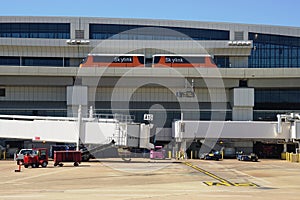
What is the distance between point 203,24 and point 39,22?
29.7 m

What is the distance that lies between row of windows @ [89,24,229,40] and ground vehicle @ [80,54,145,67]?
25.9ft

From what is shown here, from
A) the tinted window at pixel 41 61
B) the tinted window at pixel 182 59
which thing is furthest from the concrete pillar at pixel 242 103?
the tinted window at pixel 41 61

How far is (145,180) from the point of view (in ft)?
124

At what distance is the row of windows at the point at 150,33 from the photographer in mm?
85062

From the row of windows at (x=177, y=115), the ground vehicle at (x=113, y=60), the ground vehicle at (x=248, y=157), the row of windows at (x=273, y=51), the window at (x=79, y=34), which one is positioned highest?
the window at (x=79, y=34)

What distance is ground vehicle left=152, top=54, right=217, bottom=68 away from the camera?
77.9 metres

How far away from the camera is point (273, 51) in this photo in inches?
3396

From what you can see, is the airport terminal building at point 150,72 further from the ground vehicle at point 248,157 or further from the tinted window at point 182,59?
the ground vehicle at point 248,157

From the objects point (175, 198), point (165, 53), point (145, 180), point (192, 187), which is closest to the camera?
point (175, 198)

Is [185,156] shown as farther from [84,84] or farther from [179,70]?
[84,84]

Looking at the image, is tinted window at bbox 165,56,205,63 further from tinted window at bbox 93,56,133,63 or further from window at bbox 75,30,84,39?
window at bbox 75,30,84,39

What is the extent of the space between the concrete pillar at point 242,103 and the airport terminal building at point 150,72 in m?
0.17

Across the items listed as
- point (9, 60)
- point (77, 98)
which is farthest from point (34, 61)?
point (77, 98)

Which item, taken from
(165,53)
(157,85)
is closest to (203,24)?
(165,53)
